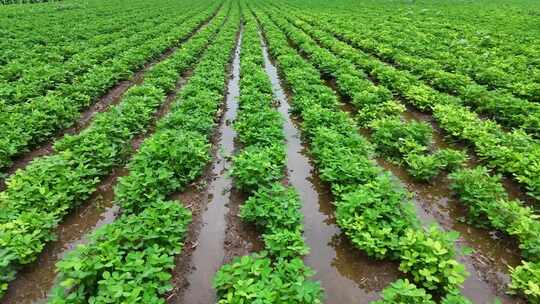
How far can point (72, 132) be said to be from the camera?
28.9 ft

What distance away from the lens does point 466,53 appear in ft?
48.5

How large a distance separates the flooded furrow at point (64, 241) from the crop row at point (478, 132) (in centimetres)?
718

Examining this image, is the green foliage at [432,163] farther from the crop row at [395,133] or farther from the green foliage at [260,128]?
the green foliage at [260,128]

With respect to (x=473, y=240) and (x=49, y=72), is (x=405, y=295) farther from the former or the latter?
(x=49, y=72)

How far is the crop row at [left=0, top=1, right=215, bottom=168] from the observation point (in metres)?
7.35

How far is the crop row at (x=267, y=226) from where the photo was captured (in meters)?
3.73

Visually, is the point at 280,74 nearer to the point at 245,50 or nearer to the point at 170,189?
the point at 245,50

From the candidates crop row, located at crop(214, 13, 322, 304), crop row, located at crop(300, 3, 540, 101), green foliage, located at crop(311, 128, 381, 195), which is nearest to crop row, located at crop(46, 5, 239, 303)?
crop row, located at crop(214, 13, 322, 304)

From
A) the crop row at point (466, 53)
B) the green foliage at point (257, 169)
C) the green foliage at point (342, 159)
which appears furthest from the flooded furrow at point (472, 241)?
the crop row at point (466, 53)

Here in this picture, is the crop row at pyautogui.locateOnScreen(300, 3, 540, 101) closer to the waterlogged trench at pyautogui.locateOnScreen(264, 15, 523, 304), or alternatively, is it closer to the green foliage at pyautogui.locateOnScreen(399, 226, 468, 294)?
the waterlogged trench at pyautogui.locateOnScreen(264, 15, 523, 304)

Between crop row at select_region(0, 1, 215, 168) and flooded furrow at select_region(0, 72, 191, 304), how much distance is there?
2.25 metres

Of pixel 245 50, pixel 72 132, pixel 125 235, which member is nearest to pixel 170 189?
pixel 125 235

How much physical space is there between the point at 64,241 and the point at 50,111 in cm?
489

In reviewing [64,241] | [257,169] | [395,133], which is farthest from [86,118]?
[395,133]
